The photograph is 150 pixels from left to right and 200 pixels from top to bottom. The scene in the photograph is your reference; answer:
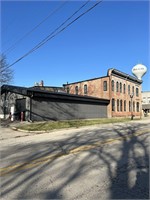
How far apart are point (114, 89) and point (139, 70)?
95.7 ft

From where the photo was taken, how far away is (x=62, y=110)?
96.9 feet

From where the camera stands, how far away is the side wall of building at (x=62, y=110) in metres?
26.0

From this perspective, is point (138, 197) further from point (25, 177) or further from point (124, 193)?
point (25, 177)

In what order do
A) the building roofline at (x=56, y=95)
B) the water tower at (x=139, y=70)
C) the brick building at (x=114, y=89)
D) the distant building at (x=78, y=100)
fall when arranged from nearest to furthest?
the building roofline at (x=56, y=95)
the distant building at (x=78, y=100)
the brick building at (x=114, y=89)
the water tower at (x=139, y=70)

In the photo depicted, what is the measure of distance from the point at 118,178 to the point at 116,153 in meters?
2.86

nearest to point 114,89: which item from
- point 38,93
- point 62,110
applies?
point 62,110

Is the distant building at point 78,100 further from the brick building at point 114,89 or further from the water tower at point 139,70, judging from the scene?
the water tower at point 139,70

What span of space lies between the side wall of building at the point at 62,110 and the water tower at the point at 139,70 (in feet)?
106

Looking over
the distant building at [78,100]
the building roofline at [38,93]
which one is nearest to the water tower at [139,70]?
the distant building at [78,100]

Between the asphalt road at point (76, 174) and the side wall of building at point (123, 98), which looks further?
the side wall of building at point (123, 98)

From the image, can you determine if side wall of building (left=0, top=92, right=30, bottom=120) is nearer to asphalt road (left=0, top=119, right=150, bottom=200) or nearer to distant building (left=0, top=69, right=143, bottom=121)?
distant building (left=0, top=69, right=143, bottom=121)

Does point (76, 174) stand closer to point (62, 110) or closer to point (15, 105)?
point (15, 105)

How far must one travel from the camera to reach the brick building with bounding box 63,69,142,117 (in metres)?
40.2

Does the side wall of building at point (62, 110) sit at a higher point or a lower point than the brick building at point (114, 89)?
lower
